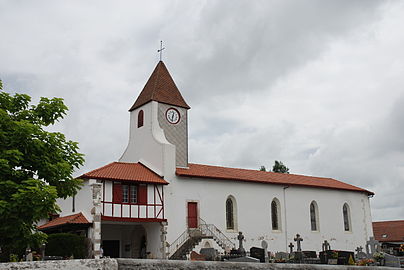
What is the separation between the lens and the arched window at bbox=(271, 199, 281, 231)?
32625mm

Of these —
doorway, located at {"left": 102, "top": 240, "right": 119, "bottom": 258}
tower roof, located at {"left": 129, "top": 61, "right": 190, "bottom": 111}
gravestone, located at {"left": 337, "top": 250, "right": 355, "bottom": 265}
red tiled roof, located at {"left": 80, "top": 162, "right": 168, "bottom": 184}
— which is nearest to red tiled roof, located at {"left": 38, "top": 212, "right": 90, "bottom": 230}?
red tiled roof, located at {"left": 80, "top": 162, "right": 168, "bottom": 184}

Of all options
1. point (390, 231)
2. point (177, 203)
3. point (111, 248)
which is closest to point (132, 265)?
point (177, 203)

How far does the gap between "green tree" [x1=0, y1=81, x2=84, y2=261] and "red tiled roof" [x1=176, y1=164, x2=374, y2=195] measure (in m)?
13.8

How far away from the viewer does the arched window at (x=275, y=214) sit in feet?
107

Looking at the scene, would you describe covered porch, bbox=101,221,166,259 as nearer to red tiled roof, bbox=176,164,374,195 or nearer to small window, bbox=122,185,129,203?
small window, bbox=122,185,129,203

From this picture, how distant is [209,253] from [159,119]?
31.7 feet

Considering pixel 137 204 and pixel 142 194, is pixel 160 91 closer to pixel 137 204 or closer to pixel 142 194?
pixel 142 194

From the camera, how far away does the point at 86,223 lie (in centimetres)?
Answer: 2478

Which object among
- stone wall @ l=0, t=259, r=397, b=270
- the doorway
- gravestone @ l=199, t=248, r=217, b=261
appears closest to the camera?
stone wall @ l=0, t=259, r=397, b=270

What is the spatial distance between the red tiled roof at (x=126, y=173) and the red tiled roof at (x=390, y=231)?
3342cm

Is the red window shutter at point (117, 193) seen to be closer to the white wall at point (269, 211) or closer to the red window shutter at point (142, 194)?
the red window shutter at point (142, 194)

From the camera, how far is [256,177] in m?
32.7

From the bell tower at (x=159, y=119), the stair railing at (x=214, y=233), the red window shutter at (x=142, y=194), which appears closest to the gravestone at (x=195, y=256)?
the stair railing at (x=214, y=233)

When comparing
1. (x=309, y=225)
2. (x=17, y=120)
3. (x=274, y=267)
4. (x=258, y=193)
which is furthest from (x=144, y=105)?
(x=274, y=267)
